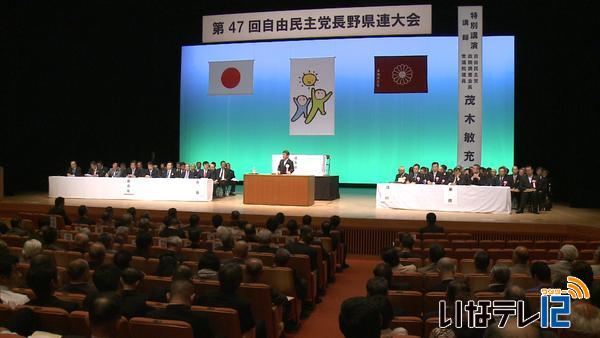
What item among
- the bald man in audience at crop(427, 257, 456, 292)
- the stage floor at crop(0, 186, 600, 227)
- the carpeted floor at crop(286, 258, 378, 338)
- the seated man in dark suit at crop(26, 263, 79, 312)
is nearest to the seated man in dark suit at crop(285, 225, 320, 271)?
the carpeted floor at crop(286, 258, 378, 338)

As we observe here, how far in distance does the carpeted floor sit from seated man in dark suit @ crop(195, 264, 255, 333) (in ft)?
4.47

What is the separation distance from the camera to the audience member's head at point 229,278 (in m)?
3.39

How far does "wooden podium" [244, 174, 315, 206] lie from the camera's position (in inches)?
441

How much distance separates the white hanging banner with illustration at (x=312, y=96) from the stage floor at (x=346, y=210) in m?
2.11

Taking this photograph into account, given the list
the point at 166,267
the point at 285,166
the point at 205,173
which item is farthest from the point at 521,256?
the point at 205,173

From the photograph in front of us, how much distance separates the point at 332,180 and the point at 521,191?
13.5 ft

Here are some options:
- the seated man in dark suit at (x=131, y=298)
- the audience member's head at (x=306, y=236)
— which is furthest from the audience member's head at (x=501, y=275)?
the audience member's head at (x=306, y=236)

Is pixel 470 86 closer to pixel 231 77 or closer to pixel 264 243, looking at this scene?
pixel 231 77

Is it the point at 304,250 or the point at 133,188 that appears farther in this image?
the point at 133,188

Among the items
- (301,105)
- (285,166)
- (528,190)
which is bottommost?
(528,190)

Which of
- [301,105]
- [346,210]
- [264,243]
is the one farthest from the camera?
[301,105]

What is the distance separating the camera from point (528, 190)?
1098cm

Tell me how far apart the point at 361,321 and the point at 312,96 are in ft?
39.4

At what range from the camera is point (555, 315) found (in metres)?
2.72
